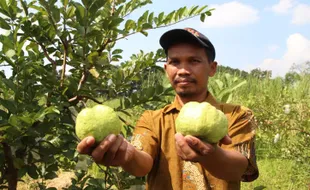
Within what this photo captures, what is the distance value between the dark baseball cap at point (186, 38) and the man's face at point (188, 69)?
19 mm

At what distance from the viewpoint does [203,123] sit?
1.01 metres

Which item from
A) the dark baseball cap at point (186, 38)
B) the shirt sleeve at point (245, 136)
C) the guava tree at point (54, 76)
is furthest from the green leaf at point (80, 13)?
the shirt sleeve at point (245, 136)

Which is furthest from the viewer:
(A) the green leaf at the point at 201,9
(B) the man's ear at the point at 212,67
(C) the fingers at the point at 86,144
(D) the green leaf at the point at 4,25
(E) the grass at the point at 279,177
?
(E) the grass at the point at 279,177

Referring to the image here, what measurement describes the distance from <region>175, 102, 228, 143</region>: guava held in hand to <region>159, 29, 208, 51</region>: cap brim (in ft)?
1.15

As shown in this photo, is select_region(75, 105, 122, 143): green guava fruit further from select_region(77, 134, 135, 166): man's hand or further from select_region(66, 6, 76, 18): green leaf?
select_region(66, 6, 76, 18): green leaf

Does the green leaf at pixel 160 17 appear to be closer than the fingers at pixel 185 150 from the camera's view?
No

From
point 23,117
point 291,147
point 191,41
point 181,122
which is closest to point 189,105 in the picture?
point 181,122

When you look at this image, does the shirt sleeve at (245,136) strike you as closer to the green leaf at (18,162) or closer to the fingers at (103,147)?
the fingers at (103,147)

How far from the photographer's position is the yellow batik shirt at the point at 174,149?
1.28 meters

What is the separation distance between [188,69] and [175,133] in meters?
0.21

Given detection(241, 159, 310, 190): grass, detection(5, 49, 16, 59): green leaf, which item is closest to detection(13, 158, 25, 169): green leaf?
detection(5, 49, 16, 59): green leaf

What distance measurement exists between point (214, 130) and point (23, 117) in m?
0.65

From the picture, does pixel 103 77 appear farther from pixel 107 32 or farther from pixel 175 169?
→ pixel 175 169

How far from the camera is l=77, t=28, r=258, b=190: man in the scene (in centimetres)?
123
